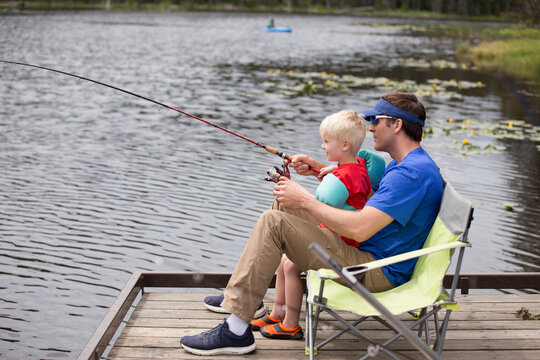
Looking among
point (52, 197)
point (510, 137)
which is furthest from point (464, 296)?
point (510, 137)

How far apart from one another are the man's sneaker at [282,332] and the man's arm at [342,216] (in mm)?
640

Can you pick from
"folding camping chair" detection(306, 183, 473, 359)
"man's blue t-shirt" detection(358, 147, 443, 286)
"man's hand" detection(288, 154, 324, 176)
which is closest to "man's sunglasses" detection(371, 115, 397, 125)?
"man's blue t-shirt" detection(358, 147, 443, 286)

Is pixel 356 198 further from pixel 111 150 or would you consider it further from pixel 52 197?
pixel 111 150

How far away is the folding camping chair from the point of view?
311 centimetres

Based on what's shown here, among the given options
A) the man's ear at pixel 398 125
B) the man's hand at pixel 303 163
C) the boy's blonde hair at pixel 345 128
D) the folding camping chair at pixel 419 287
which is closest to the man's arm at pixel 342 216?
the folding camping chair at pixel 419 287

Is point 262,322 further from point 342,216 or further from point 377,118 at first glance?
point 377,118

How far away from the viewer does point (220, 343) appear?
3.40 m

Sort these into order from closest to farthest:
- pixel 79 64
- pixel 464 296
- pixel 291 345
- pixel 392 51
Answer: pixel 291 345, pixel 464 296, pixel 79 64, pixel 392 51

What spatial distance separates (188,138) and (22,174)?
3.26 metres

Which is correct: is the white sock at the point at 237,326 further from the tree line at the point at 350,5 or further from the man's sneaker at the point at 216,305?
the tree line at the point at 350,5

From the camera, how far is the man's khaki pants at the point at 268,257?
3.32 meters

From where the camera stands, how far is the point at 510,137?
12.4 metres

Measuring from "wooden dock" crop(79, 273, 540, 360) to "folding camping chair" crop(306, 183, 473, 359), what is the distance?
22 centimetres

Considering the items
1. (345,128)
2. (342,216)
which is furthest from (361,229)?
(345,128)
